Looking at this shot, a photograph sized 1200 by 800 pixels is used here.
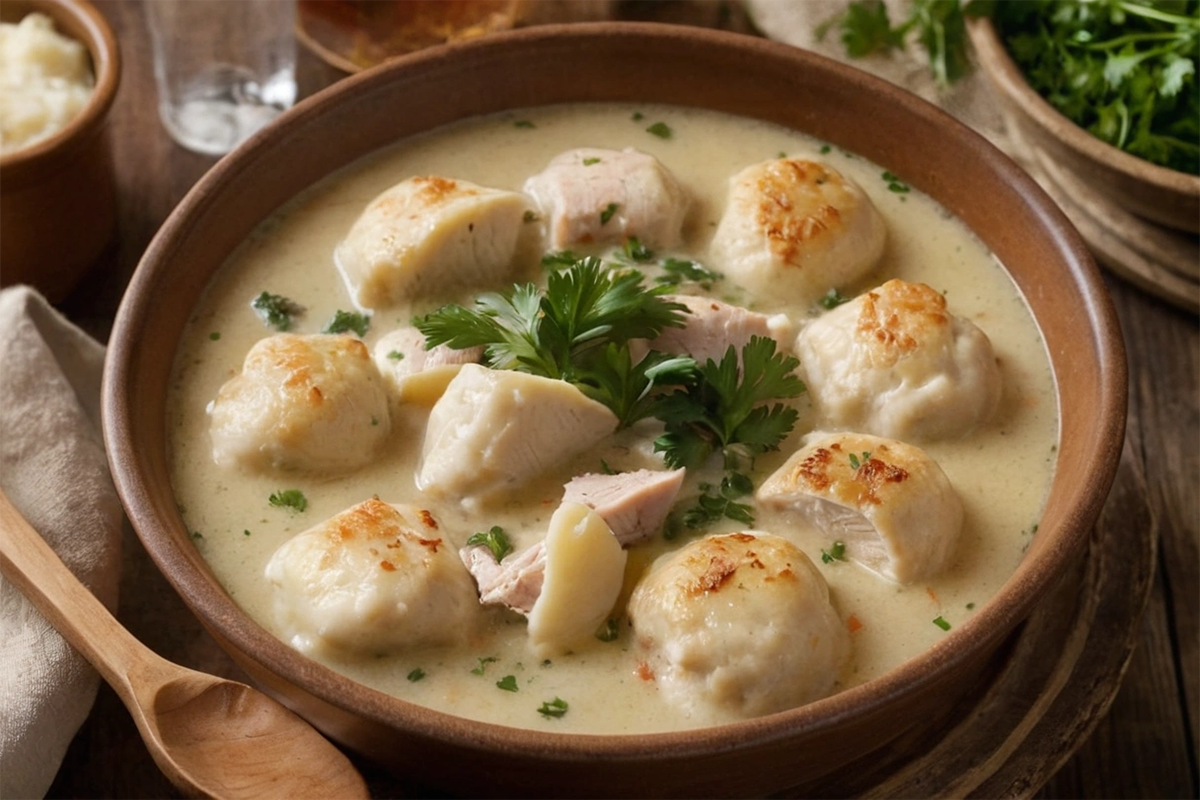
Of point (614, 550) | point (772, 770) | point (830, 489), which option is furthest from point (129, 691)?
point (830, 489)

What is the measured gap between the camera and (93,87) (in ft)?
14.4

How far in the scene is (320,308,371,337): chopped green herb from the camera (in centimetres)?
369

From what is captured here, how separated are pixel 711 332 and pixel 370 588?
1.03m

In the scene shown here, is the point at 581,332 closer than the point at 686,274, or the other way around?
the point at 581,332

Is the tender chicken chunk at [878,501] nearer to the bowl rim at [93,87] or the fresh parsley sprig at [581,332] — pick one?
the fresh parsley sprig at [581,332]

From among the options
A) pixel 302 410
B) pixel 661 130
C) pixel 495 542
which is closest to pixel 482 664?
pixel 495 542

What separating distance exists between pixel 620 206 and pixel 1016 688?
4.95 feet

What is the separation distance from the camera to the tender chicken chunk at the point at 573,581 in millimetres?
2986

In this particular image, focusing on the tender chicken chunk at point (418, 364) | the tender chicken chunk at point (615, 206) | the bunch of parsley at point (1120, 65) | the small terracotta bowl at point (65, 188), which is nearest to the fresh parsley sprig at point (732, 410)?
the tender chicken chunk at point (418, 364)

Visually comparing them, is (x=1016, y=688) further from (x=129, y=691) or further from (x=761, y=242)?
(x=129, y=691)

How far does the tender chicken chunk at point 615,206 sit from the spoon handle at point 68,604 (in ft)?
4.73

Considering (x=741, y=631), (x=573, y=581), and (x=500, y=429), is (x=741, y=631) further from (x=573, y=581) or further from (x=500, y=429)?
→ (x=500, y=429)

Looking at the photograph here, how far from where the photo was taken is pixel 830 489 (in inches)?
124

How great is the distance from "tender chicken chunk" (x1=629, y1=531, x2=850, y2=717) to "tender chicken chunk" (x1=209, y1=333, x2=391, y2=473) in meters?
0.78
